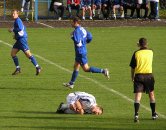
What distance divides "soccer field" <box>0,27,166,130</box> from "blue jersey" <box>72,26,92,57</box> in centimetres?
108

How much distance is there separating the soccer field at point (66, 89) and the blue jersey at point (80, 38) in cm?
108

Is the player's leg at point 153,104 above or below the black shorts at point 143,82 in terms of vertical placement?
below

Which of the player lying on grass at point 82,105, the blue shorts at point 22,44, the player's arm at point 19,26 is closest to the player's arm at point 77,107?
the player lying on grass at point 82,105

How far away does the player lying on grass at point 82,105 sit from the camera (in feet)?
54.6

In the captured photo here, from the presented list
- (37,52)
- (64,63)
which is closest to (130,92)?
(64,63)

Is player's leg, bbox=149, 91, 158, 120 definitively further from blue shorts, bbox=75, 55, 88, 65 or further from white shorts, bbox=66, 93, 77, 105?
blue shorts, bbox=75, 55, 88, 65

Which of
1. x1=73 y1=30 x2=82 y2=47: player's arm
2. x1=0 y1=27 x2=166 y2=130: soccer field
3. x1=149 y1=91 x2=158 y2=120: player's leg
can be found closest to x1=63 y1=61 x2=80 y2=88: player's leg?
x1=0 y1=27 x2=166 y2=130: soccer field

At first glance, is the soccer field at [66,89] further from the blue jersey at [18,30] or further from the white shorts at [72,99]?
the blue jersey at [18,30]

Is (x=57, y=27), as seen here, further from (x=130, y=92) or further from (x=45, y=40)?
(x=130, y=92)

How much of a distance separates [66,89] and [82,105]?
4.29 metres

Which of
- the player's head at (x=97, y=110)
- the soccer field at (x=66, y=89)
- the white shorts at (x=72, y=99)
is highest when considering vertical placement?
the white shorts at (x=72, y=99)

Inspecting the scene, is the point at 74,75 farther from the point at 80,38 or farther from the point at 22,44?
the point at 22,44

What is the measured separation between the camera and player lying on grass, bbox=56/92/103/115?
16.6 metres

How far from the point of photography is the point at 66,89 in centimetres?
2106
